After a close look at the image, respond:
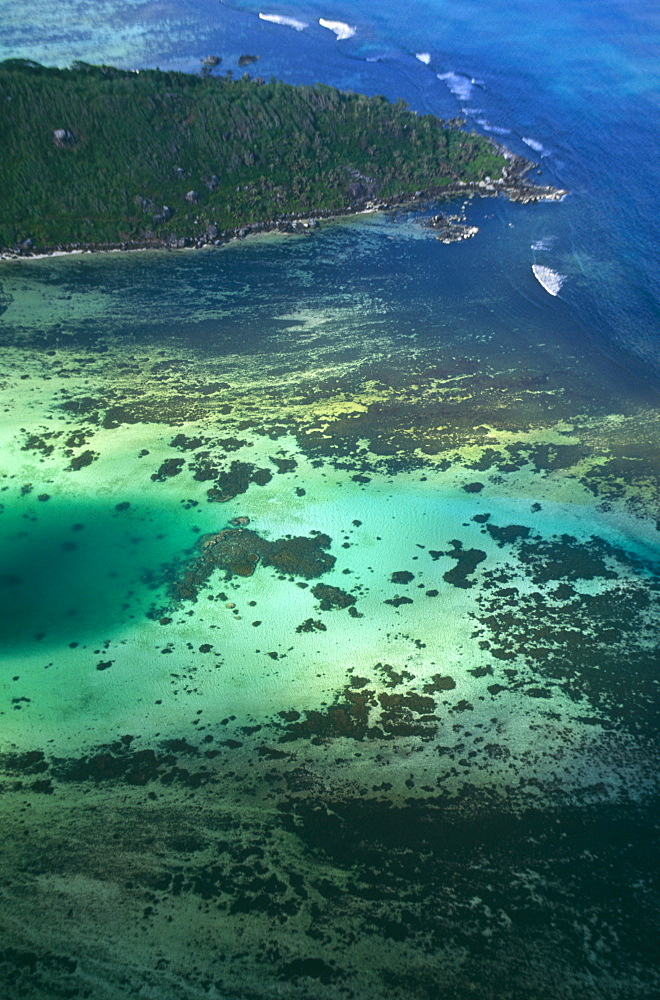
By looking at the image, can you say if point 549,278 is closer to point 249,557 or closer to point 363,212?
point 363,212

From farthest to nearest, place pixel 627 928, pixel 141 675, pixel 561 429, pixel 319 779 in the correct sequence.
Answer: pixel 561 429
pixel 141 675
pixel 319 779
pixel 627 928

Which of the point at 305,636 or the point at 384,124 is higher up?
the point at 384,124

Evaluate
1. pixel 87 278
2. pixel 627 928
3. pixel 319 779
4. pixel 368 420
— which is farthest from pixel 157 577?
pixel 87 278

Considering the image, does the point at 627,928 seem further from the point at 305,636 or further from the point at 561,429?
the point at 561,429

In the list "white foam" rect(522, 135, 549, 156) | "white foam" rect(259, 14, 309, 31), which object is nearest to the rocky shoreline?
"white foam" rect(522, 135, 549, 156)

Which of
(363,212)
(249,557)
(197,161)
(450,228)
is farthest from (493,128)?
(249,557)

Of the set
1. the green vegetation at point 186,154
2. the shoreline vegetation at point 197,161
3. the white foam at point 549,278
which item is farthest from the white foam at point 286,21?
the white foam at point 549,278

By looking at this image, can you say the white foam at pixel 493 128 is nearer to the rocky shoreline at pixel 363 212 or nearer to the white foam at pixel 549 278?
the rocky shoreline at pixel 363 212
